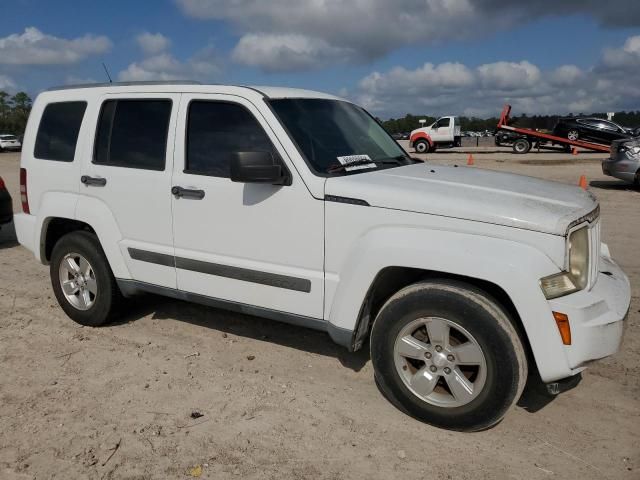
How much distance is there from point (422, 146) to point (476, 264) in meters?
26.9

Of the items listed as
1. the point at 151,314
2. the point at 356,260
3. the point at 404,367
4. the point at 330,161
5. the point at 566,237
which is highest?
the point at 330,161

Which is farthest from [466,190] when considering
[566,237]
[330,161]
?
[330,161]

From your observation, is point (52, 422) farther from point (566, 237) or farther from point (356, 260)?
point (566, 237)

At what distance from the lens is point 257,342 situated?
4.52 metres

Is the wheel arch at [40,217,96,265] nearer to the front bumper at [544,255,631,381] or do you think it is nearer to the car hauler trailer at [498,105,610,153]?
the front bumper at [544,255,631,381]

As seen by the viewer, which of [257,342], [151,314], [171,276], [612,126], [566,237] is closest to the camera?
[566,237]

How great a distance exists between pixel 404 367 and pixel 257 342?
1592 mm

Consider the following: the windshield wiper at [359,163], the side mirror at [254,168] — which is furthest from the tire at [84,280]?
the windshield wiper at [359,163]

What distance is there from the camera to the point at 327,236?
11.3 ft

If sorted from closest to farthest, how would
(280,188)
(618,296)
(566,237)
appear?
(566,237) < (618,296) < (280,188)

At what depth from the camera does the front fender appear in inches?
112

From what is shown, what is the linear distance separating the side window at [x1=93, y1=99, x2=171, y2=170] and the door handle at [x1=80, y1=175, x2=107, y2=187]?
0.14m

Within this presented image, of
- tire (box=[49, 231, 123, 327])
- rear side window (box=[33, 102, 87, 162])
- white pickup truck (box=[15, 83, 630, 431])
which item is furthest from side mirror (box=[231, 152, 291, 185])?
rear side window (box=[33, 102, 87, 162])

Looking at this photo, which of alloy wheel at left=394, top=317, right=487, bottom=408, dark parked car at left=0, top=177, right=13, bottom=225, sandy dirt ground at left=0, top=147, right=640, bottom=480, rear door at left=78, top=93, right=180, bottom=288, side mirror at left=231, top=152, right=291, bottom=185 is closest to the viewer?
sandy dirt ground at left=0, top=147, right=640, bottom=480
